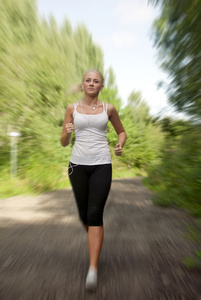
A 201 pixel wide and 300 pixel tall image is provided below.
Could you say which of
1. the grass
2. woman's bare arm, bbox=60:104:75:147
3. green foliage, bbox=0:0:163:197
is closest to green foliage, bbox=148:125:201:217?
woman's bare arm, bbox=60:104:75:147

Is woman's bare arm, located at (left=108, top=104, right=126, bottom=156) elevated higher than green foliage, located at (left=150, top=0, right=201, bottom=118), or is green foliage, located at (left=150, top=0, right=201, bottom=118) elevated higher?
green foliage, located at (left=150, top=0, right=201, bottom=118)

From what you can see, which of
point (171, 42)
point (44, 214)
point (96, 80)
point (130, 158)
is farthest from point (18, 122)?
point (130, 158)

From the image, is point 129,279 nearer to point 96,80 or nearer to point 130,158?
point 96,80

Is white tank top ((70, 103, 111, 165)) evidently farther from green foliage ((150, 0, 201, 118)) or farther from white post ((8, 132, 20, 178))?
white post ((8, 132, 20, 178))

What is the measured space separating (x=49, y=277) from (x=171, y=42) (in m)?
3.77

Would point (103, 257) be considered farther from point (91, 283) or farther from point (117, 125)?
point (117, 125)

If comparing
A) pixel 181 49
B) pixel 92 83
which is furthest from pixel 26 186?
pixel 92 83

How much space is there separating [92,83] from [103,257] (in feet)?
6.42

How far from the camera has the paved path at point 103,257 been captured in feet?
8.94

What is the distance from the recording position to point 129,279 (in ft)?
9.79

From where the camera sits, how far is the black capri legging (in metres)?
3.07

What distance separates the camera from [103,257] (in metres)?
Result: 3.66

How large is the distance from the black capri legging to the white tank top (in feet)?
0.23

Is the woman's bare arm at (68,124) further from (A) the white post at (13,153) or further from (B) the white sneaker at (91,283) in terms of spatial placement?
(A) the white post at (13,153)
